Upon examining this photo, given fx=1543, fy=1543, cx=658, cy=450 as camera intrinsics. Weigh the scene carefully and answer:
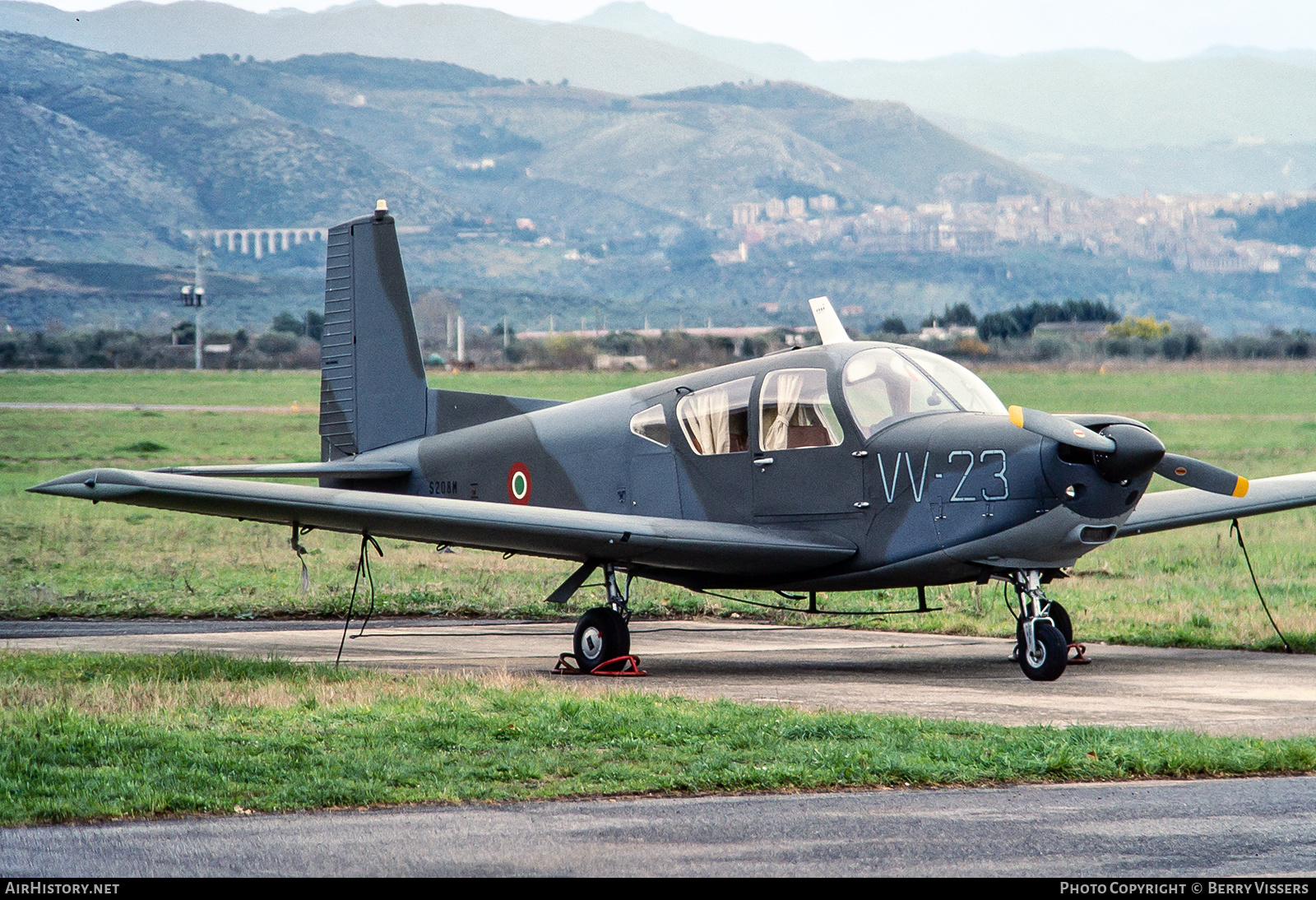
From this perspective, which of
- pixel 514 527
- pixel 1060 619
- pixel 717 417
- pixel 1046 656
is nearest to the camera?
pixel 1046 656

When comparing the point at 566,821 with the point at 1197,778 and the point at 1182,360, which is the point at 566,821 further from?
the point at 1182,360

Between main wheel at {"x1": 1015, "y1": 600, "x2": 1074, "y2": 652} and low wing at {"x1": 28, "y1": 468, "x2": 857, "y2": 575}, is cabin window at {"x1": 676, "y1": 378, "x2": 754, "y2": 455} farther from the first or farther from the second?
main wheel at {"x1": 1015, "y1": 600, "x2": 1074, "y2": 652}

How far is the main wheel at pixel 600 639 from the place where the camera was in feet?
44.0

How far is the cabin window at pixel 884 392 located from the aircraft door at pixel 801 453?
199 millimetres

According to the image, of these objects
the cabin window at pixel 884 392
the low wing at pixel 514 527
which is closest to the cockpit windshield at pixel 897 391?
the cabin window at pixel 884 392

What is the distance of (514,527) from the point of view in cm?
1283

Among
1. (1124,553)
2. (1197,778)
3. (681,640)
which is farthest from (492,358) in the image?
(1197,778)

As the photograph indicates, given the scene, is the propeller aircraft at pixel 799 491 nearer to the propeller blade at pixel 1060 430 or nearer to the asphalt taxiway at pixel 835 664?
the propeller blade at pixel 1060 430

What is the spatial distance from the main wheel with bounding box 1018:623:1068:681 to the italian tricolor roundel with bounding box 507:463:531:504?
5343 mm

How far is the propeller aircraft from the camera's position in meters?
12.3

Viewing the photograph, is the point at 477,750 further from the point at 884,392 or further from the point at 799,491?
the point at 884,392

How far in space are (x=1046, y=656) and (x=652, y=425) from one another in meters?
4.28

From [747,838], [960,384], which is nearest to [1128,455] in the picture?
[960,384]

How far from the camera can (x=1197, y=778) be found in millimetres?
8688
